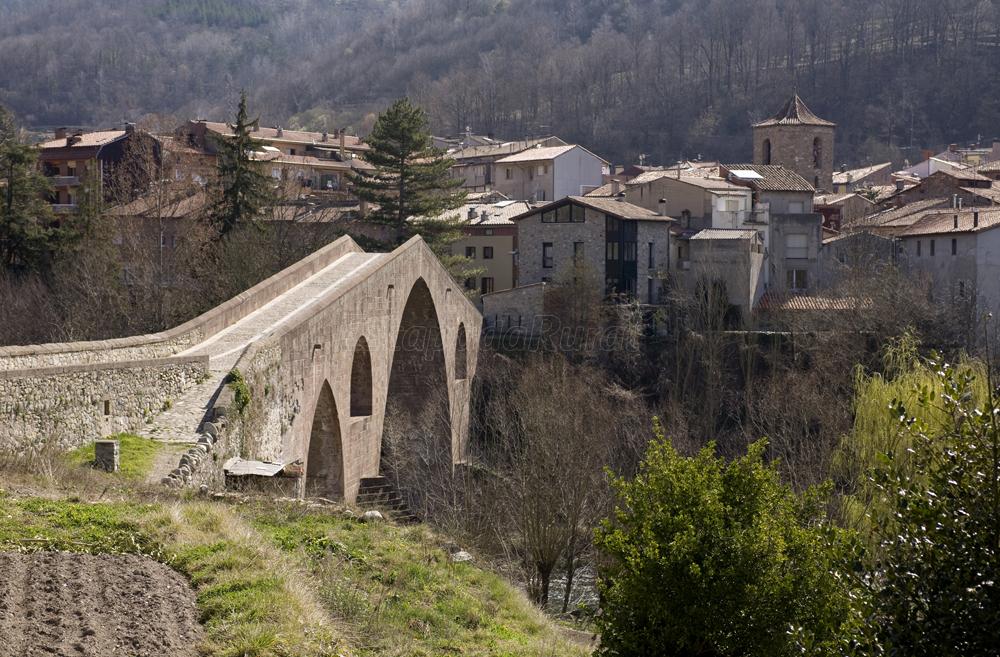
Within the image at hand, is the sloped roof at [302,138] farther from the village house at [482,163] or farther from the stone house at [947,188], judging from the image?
the stone house at [947,188]

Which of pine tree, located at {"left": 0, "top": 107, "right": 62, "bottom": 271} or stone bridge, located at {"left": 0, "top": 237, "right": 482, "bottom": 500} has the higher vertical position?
pine tree, located at {"left": 0, "top": 107, "right": 62, "bottom": 271}

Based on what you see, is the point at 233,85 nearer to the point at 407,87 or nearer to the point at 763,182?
the point at 407,87

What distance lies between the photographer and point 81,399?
15.2m

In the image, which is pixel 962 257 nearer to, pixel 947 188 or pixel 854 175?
pixel 947 188

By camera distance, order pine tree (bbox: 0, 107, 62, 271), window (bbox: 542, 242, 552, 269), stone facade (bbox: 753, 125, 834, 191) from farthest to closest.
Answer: stone facade (bbox: 753, 125, 834, 191), window (bbox: 542, 242, 552, 269), pine tree (bbox: 0, 107, 62, 271)

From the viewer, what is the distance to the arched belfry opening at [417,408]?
3012 cm

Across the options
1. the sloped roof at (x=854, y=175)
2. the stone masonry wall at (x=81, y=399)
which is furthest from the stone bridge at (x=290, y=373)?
the sloped roof at (x=854, y=175)

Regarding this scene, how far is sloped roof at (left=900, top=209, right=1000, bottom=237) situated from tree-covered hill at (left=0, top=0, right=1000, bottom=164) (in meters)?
39.3

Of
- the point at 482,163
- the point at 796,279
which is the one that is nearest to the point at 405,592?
the point at 796,279

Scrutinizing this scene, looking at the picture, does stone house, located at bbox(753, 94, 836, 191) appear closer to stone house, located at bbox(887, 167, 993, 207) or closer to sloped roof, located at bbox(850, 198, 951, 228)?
stone house, located at bbox(887, 167, 993, 207)

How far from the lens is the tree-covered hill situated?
92312mm

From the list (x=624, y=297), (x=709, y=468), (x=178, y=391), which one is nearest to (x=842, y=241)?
(x=624, y=297)

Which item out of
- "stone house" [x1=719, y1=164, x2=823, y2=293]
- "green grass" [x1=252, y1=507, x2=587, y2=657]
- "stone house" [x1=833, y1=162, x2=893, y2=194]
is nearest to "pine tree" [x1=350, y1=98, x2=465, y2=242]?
"stone house" [x1=719, y1=164, x2=823, y2=293]

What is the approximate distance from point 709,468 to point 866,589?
10.5 feet
